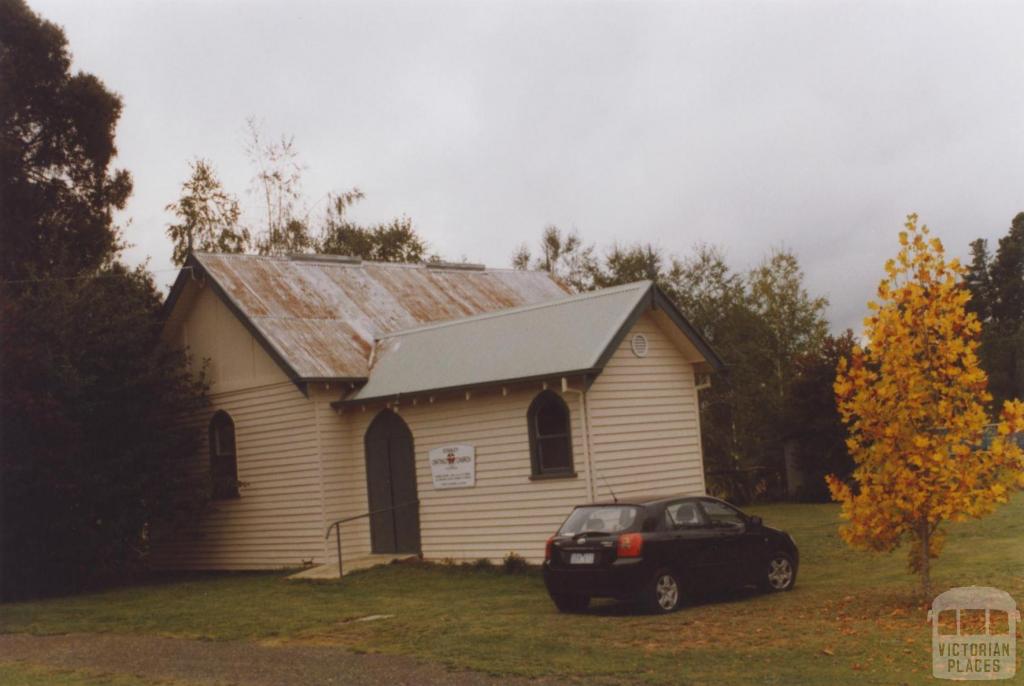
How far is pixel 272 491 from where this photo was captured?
25.1m

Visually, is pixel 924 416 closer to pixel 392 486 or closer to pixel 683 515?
pixel 683 515

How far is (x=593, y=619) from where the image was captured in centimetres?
1483

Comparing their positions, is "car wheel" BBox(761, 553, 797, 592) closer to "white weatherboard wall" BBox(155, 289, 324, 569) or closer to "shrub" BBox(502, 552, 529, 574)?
"shrub" BBox(502, 552, 529, 574)

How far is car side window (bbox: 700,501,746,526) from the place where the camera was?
16.0 m

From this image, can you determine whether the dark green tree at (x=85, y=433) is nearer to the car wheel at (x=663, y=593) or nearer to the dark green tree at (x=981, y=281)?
the car wheel at (x=663, y=593)

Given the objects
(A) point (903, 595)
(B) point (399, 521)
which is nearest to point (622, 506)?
(A) point (903, 595)

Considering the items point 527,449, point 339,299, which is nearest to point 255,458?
point 339,299

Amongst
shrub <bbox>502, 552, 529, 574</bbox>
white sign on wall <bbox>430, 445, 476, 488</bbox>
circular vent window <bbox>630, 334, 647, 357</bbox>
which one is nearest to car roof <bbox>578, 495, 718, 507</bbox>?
shrub <bbox>502, 552, 529, 574</bbox>

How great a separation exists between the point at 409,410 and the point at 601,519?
8228mm

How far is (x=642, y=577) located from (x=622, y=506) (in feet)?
3.34

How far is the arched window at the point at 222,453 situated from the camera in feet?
85.7

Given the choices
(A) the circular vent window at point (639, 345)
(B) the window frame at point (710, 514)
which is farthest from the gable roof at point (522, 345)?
(B) the window frame at point (710, 514)

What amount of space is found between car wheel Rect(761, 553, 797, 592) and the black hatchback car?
0.04 m

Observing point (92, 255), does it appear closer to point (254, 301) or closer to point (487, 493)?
point (254, 301)
